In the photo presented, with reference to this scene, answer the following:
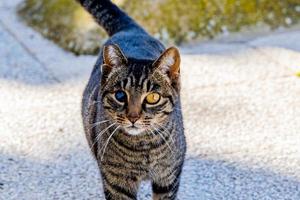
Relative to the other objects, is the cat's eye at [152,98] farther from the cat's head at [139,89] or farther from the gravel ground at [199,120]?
the gravel ground at [199,120]

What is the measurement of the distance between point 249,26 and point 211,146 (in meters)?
2.26

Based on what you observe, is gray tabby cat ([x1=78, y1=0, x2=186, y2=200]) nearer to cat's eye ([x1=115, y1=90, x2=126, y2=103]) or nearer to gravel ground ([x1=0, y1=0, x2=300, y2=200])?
cat's eye ([x1=115, y1=90, x2=126, y2=103])

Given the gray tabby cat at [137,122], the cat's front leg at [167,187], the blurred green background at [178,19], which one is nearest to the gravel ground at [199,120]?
the blurred green background at [178,19]

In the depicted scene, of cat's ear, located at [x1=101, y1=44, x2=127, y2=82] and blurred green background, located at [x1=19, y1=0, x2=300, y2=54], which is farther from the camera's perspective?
blurred green background, located at [x1=19, y1=0, x2=300, y2=54]

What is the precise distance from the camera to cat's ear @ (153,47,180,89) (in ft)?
11.6

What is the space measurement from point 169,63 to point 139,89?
8.0 inches

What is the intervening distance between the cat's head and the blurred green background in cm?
299

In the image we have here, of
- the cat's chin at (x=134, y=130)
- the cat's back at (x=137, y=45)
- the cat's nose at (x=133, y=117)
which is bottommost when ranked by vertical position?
the cat's chin at (x=134, y=130)

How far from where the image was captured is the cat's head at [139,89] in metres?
3.50

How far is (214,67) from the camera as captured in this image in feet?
20.6

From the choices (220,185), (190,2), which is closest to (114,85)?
(220,185)

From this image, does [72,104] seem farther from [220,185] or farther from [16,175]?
[220,185]

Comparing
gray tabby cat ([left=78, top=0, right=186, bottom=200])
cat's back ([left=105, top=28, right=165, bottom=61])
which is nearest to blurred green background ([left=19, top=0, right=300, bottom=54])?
cat's back ([left=105, top=28, right=165, bottom=61])

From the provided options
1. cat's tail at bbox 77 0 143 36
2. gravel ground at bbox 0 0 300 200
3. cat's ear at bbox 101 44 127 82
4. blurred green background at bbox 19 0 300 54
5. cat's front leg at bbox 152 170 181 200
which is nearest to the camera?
cat's ear at bbox 101 44 127 82
